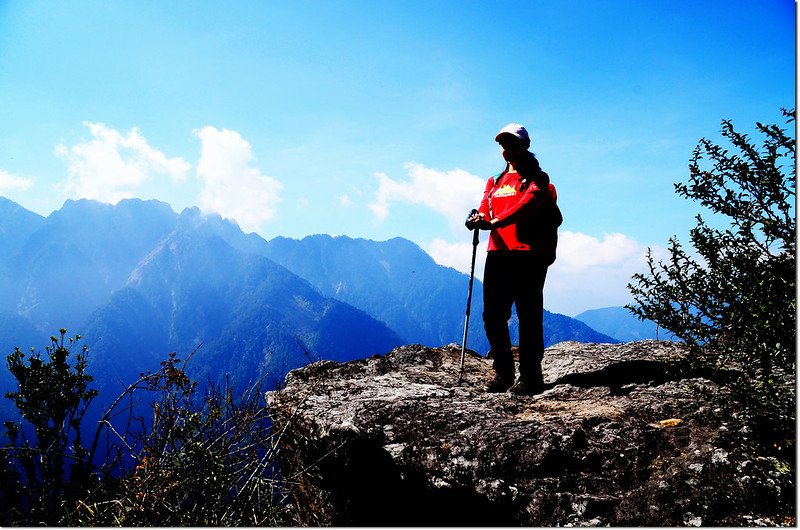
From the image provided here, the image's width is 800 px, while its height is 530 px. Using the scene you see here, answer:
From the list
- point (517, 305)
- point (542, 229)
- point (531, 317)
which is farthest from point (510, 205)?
point (531, 317)

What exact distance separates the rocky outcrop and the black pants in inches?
17.4

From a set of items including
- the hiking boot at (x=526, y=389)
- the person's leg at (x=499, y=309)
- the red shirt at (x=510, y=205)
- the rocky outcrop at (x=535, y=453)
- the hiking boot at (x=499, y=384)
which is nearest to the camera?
the rocky outcrop at (x=535, y=453)

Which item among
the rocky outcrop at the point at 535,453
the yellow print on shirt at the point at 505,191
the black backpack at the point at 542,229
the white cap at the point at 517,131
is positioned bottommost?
the rocky outcrop at the point at 535,453

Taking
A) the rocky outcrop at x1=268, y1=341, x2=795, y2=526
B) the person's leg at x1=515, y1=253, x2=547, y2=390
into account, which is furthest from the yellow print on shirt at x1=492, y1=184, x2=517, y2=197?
the rocky outcrop at x1=268, y1=341, x2=795, y2=526

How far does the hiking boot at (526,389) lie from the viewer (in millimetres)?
5504

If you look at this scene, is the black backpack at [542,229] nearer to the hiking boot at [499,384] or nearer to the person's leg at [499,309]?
the person's leg at [499,309]

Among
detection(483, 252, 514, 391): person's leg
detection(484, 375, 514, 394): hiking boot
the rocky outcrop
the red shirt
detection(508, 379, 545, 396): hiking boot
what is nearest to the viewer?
the rocky outcrop

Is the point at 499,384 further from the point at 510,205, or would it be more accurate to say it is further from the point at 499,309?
the point at 510,205

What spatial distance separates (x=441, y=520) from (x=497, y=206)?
379cm

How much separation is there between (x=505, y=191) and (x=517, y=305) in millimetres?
1516

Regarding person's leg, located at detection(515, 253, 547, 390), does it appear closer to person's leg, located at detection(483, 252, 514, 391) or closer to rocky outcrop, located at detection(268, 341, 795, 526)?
person's leg, located at detection(483, 252, 514, 391)

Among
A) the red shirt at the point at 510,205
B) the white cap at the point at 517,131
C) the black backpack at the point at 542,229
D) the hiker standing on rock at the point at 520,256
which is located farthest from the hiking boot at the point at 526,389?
the white cap at the point at 517,131

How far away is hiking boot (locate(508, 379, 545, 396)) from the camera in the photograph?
5504mm

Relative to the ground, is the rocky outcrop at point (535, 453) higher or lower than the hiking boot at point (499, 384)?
lower
